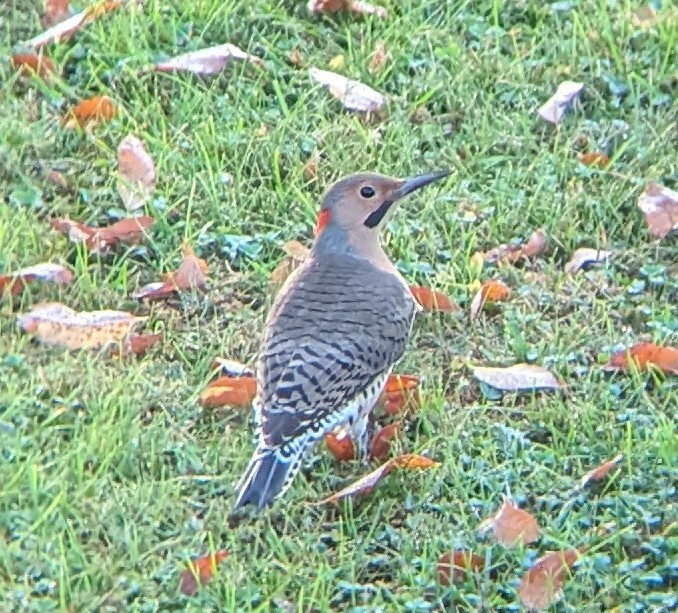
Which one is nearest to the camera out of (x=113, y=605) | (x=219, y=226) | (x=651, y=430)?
(x=113, y=605)

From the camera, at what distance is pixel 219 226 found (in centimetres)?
714

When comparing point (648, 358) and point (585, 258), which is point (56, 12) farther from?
point (648, 358)

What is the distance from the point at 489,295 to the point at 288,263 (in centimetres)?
81

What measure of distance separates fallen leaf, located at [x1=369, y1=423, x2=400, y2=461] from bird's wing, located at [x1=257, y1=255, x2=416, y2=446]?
0.22 m

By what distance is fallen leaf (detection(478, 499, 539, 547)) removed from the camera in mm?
5590

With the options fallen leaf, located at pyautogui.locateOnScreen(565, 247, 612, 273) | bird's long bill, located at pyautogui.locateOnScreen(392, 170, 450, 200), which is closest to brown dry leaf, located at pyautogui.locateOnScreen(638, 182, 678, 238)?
fallen leaf, located at pyautogui.locateOnScreen(565, 247, 612, 273)

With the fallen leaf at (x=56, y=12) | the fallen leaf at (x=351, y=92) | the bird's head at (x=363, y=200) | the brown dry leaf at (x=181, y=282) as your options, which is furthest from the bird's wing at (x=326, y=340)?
the fallen leaf at (x=56, y=12)

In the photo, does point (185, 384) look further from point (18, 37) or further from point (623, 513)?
point (18, 37)

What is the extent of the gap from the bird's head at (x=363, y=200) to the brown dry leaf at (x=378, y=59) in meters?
1.47

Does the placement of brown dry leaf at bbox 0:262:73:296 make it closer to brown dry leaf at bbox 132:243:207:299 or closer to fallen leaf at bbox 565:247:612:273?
brown dry leaf at bbox 132:243:207:299

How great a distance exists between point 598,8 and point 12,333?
3286mm

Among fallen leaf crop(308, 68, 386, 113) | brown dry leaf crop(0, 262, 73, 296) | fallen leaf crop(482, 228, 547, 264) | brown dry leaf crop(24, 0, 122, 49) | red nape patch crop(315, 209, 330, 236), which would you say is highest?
red nape patch crop(315, 209, 330, 236)

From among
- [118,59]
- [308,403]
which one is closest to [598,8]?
[118,59]

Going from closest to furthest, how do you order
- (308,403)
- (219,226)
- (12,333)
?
(308,403), (12,333), (219,226)
